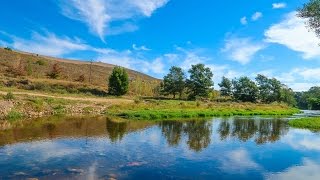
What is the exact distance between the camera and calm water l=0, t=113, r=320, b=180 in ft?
53.0

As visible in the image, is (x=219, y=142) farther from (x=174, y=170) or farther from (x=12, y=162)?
(x=12, y=162)

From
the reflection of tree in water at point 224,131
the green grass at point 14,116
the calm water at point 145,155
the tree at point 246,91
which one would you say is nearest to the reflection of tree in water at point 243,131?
the reflection of tree in water at point 224,131

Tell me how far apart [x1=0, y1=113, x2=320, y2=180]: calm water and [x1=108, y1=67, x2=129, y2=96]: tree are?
5255cm

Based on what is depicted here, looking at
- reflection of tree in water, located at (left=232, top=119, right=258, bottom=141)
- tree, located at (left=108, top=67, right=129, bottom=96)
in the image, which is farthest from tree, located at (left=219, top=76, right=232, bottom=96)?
reflection of tree in water, located at (left=232, top=119, right=258, bottom=141)

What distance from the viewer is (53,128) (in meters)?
31.4

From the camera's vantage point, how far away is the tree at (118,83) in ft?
276

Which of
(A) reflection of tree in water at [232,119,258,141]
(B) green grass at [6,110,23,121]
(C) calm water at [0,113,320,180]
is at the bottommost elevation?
(C) calm water at [0,113,320,180]

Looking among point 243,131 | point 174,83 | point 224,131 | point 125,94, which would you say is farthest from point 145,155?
point 174,83

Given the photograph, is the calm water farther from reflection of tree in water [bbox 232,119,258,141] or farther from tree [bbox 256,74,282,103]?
tree [bbox 256,74,282,103]

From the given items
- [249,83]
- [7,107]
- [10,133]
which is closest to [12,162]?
[10,133]

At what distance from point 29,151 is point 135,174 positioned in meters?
7.78

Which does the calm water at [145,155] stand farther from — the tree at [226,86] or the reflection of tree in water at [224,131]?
the tree at [226,86]

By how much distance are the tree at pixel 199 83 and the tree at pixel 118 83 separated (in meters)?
30.5

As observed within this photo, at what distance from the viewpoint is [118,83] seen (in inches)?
3305
